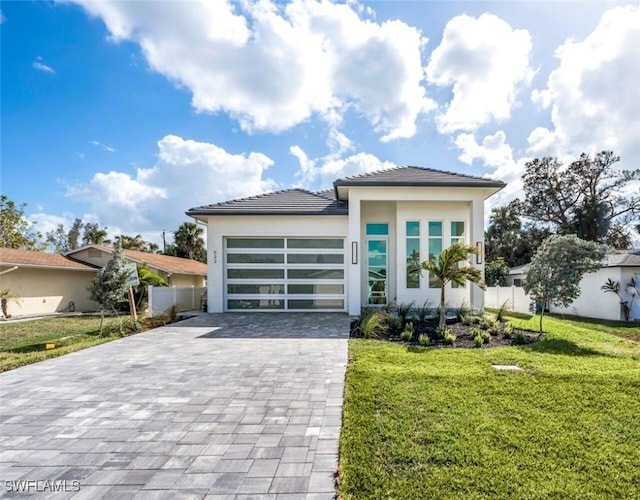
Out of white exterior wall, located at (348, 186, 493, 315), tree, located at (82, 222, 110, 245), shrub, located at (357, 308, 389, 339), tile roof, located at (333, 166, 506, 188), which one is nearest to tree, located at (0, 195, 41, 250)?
tree, located at (82, 222, 110, 245)

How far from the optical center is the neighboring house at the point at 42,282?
15.8m

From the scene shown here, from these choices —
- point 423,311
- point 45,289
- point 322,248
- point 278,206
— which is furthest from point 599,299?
point 45,289

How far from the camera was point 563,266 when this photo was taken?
8.46 metres

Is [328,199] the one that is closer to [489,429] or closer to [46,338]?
[46,338]

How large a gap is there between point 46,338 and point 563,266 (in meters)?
15.1

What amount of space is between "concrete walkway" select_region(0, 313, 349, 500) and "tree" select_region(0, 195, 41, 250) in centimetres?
2778

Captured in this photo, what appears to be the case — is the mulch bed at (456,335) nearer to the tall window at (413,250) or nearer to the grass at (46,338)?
the tall window at (413,250)

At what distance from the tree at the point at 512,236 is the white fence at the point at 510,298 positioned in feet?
43.6

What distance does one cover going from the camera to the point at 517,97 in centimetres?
1309

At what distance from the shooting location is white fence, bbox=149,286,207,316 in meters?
13.6

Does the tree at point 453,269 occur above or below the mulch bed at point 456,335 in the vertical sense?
above

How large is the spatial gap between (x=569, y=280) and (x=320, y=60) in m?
10.5

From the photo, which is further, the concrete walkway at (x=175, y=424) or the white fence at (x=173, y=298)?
the white fence at (x=173, y=298)

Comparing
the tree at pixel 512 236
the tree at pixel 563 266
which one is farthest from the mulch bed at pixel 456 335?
the tree at pixel 512 236
